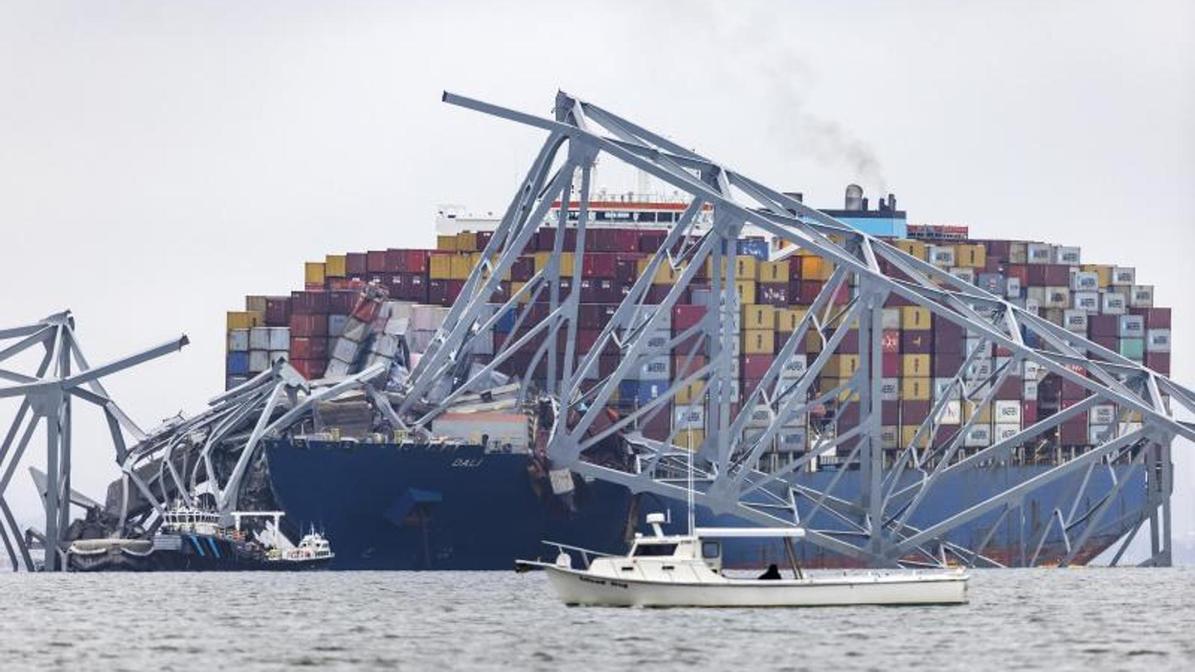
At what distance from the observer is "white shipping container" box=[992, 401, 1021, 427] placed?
493 feet

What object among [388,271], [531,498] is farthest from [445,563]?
[388,271]

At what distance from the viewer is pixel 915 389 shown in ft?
485

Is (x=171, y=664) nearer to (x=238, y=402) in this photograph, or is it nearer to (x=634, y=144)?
(x=634, y=144)

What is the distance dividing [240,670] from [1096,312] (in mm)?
97882

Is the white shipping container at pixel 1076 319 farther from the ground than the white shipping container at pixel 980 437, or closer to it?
farther from the ground

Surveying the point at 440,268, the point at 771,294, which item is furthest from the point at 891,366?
the point at 440,268

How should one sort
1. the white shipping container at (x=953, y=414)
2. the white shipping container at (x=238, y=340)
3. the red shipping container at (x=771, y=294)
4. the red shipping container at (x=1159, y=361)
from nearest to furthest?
1. the white shipping container at (x=238, y=340)
2. the white shipping container at (x=953, y=414)
3. the red shipping container at (x=771, y=294)
4. the red shipping container at (x=1159, y=361)

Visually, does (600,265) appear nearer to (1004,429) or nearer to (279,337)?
(279,337)

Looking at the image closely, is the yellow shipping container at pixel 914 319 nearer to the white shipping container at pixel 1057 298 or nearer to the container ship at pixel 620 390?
the container ship at pixel 620 390

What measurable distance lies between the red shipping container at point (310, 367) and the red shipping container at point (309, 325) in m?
1.32

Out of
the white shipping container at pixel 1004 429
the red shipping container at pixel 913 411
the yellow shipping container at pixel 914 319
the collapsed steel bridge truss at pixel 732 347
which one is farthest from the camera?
the white shipping container at pixel 1004 429

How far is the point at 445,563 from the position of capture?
408 feet

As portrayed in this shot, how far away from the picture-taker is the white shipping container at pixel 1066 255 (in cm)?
16588

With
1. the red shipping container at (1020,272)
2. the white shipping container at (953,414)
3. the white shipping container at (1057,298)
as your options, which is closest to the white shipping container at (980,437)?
the white shipping container at (953,414)
